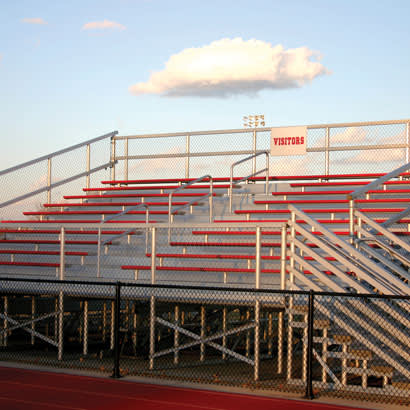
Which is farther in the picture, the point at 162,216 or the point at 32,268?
the point at 162,216

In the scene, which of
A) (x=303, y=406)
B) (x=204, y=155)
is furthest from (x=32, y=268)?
(x=303, y=406)

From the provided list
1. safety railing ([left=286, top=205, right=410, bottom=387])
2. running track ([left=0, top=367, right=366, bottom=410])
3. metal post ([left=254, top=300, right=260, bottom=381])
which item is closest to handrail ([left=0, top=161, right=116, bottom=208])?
running track ([left=0, top=367, right=366, bottom=410])

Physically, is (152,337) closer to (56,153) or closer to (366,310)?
(366,310)

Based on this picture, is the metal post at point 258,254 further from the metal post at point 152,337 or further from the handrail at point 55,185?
Result: the handrail at point 55,185

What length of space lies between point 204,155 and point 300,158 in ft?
8.47

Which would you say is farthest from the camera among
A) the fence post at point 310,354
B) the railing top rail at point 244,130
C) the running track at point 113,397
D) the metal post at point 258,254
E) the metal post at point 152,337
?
the railing top rail at point 244,130

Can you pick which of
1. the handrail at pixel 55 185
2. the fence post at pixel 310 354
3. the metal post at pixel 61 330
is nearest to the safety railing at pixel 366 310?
the fence post at pixel 310 354

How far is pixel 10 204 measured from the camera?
1708 centimetres

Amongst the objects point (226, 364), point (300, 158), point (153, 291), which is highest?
point (300, 158)

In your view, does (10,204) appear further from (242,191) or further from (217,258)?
(217,258)

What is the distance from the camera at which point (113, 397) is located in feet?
27.9

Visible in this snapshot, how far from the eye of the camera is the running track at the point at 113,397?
8.02 meters

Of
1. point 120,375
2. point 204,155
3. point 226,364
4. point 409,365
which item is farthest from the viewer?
point 204,155

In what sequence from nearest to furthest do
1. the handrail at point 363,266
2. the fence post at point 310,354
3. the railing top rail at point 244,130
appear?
the fence post at point 310,354 < the handrail at point 363,266 < the railing top rail at point 244,130
